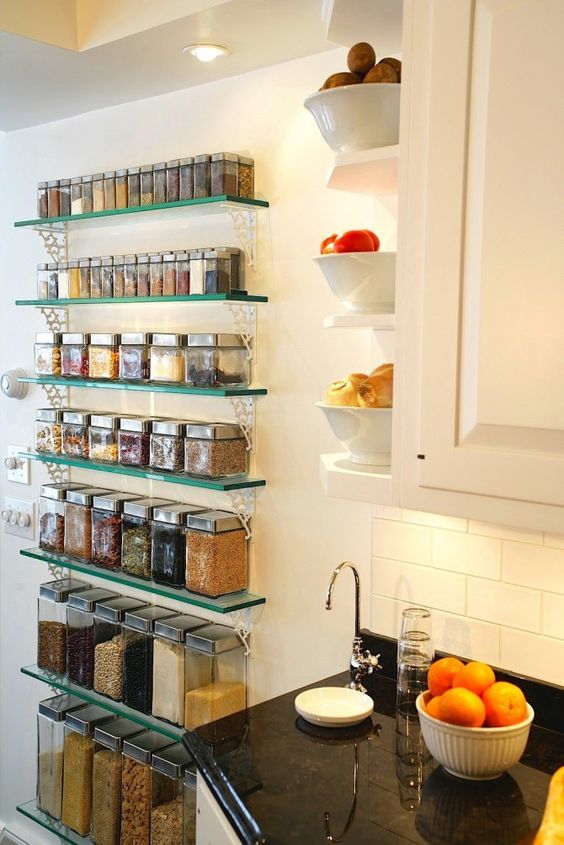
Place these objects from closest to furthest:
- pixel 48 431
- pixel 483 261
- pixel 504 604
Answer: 1. pixel 483 261
2. pixel 504 604
3. pixel 48 431

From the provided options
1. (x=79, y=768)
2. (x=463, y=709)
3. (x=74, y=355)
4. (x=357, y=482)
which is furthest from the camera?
(x=74, y=355)

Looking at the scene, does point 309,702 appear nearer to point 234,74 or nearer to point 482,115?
point 482,115

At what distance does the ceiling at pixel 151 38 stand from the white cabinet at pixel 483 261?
42 centimetres

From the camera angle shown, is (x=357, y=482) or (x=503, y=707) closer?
(x=503, y=707)

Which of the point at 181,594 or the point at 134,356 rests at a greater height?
the point at 134,356

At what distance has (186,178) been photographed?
103 inches

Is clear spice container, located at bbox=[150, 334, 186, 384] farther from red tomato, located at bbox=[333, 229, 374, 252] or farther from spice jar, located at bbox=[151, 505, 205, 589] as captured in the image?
red tomato, located at bbox=[333, 229, 374, 252]

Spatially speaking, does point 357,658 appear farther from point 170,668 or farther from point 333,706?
point 170,668

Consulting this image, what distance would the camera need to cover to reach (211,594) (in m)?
2.56

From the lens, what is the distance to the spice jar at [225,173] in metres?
2.50

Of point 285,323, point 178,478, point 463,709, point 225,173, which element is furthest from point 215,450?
point 463,709

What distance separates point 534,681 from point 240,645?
0.96 m

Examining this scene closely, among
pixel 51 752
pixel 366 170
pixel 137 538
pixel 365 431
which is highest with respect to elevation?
pixel 366 170

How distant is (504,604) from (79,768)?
160 cm
